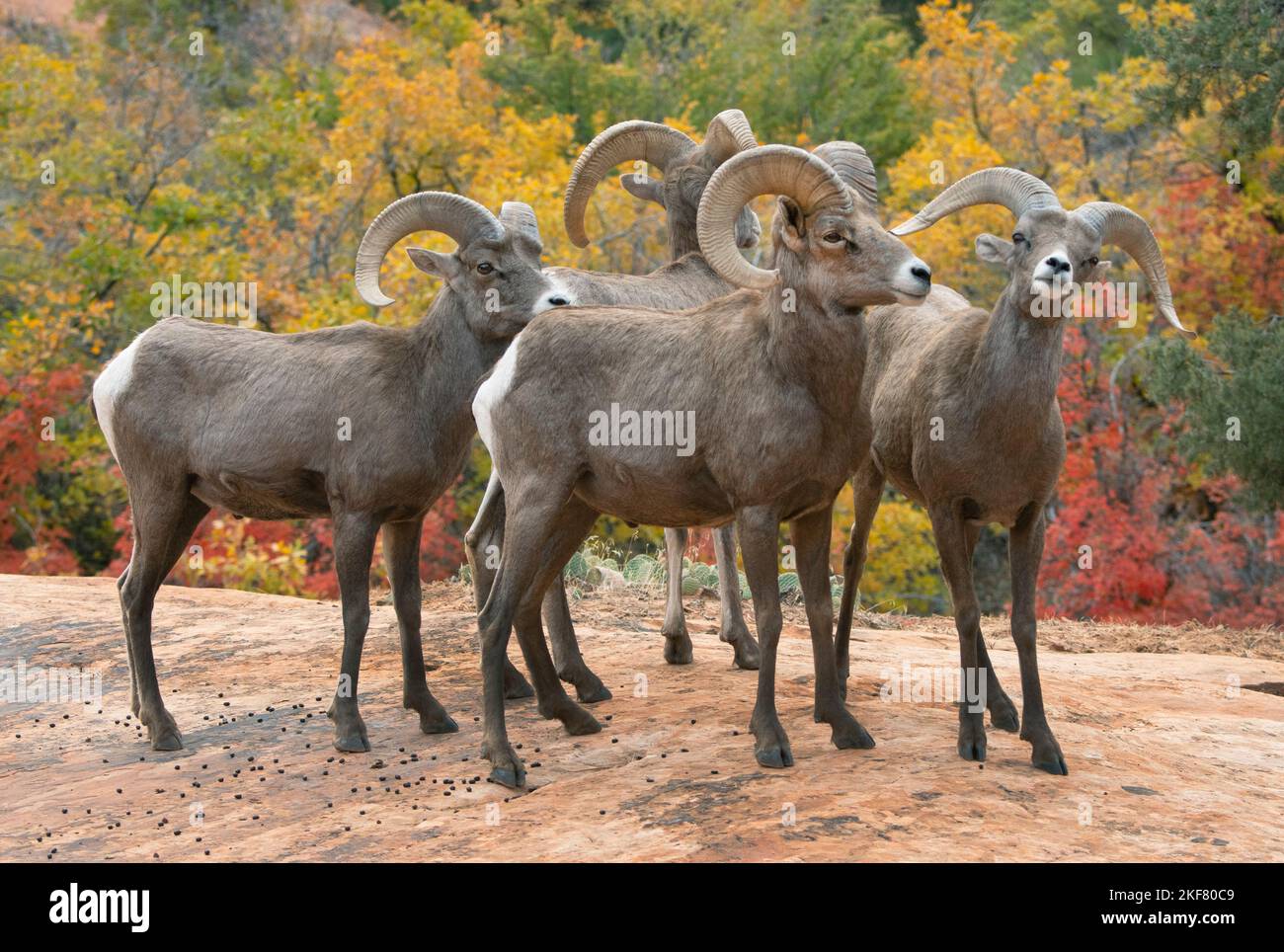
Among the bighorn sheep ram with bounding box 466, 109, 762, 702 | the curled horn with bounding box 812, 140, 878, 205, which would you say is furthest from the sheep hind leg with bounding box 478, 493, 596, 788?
the curled horn with bounding box 812, 140, 878, 205

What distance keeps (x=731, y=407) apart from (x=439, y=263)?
178 cm

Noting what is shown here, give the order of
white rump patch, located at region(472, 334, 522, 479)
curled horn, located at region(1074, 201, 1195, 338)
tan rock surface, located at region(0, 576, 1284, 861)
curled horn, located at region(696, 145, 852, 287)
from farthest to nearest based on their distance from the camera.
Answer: white rump patch, located at region(472, 334, 522, 479), curled horn, located at region(1074, 201, 1195, 338), curled horn, located at region(696, 145, 852, 287), tan rock surface, located at region(0, 576, 1284, 861)

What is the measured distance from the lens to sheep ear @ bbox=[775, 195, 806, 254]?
6.34 m

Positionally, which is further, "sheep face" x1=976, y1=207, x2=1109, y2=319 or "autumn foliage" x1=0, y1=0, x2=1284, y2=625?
"autumn foliage" x1=0, y1=0, x2=1284, y2=625

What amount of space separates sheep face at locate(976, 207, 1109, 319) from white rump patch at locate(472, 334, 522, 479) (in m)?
2.22

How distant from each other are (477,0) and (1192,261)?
816 inches

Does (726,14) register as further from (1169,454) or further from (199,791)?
(199,791)

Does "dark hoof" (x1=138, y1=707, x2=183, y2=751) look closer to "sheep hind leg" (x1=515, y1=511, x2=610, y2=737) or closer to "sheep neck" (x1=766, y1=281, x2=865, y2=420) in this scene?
"sheep hind leg" (x1=515, y1=511, x2=610, y2=737)

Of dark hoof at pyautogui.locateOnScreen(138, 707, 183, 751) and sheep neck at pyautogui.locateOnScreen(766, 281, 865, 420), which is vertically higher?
sheep neck at pyautogui.locateOnScreen(766, 281, 865, 420)

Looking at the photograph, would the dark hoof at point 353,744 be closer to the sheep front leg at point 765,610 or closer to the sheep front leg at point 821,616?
the sheep front leg at point 765,610

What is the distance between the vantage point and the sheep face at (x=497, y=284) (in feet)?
24.0

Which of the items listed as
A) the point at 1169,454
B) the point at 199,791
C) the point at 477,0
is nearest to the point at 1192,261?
the point at 1169,454

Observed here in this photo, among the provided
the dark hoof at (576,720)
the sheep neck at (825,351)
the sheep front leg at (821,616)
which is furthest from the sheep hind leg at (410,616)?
the sheep neck at (825,351)

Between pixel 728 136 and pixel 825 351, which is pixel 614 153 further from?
pixel 825 351
